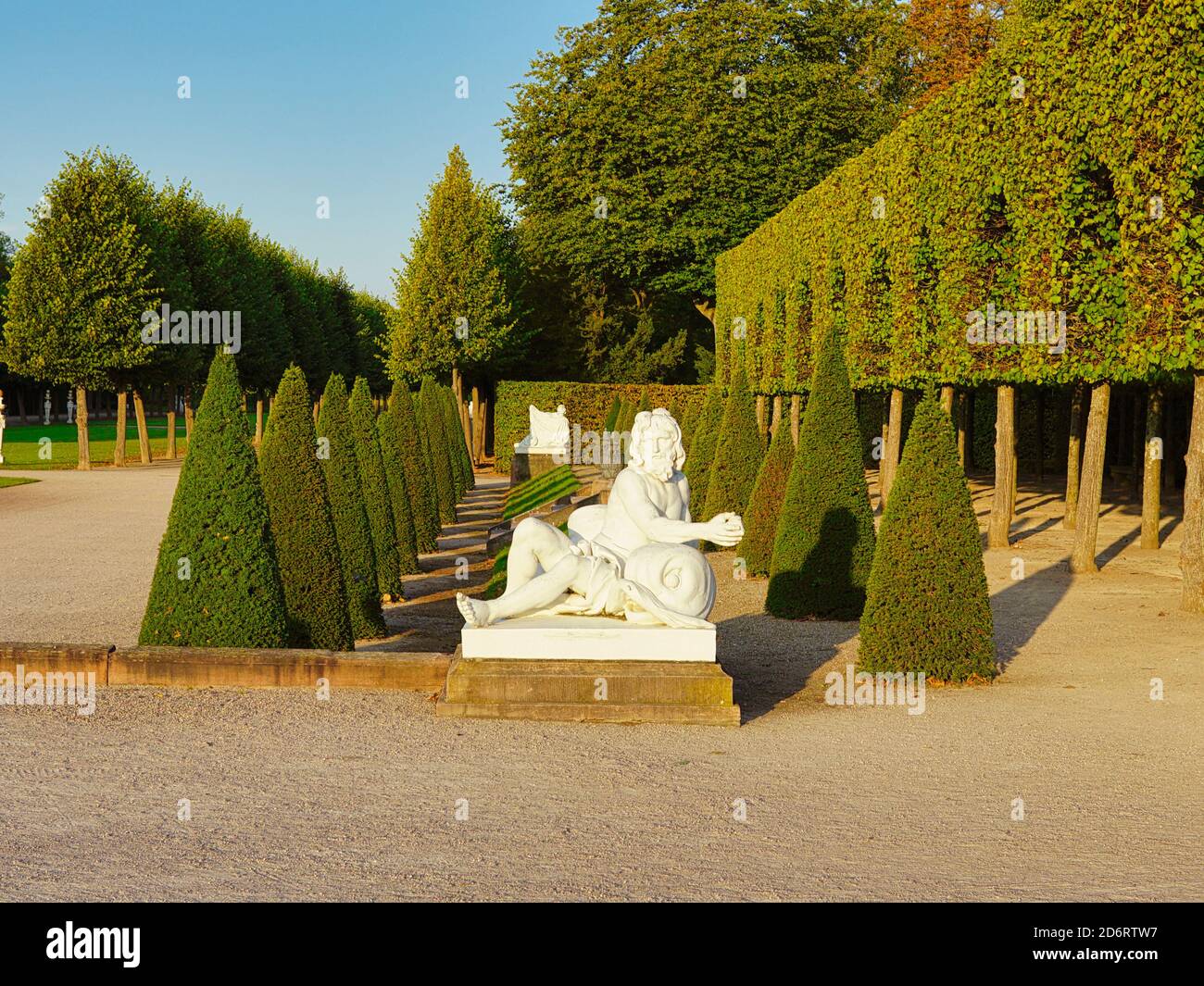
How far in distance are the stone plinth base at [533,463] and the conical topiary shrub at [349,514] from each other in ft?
70.3

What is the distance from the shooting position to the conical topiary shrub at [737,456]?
64.2ft

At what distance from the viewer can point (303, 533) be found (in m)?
11.7

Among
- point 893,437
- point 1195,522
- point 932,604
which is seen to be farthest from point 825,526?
point 893,437

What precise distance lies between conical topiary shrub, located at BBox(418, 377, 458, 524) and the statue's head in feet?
57.0

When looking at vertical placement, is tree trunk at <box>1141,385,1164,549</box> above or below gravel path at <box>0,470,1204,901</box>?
above

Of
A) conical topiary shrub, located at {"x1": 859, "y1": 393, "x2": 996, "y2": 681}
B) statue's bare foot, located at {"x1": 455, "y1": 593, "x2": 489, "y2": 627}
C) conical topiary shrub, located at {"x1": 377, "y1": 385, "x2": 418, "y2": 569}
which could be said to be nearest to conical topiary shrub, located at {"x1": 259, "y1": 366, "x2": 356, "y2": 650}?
statue's bare foot, located at {"x1": 455, "y1": 593, "x2": 489, "y2": 627}

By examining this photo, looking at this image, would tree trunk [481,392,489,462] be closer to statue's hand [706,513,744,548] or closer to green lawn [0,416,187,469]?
green lawn [0,416,187,469]

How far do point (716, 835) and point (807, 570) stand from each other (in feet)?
26.0

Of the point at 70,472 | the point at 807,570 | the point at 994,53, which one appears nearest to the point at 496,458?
the point at 70,472

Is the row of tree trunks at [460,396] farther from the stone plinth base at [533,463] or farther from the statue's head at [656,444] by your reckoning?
the statue's head at [656,444]

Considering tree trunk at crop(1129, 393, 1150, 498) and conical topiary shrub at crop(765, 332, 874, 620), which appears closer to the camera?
conical topiary shrub at crop(765, 332, 874, 620)

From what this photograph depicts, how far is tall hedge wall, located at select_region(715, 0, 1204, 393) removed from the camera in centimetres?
1467

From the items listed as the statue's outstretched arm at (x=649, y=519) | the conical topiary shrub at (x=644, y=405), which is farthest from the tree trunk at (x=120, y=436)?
the statue's outstretched arm at (x=649, y=519)
